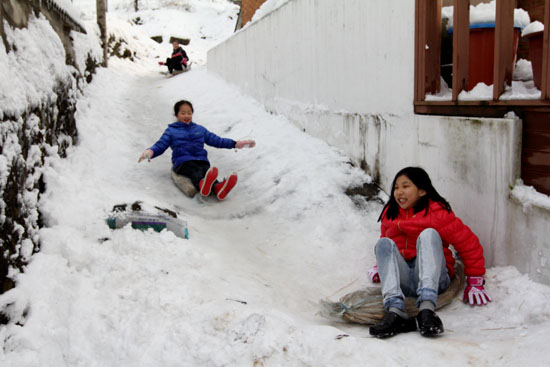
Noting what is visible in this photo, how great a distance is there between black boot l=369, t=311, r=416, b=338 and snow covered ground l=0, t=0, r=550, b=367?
7cm

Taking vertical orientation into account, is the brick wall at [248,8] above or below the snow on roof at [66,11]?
above

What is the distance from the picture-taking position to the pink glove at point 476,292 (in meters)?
2.83

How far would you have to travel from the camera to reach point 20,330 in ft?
7.68

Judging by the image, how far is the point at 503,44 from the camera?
2.98m

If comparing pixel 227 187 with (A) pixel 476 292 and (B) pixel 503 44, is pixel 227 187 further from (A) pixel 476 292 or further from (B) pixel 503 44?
(B) pixel 503 44

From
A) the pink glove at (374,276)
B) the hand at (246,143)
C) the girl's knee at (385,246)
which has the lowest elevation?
the pink glove at (374,276)

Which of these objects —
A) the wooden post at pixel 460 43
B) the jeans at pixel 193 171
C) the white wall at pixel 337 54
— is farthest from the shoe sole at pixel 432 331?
the jeans at pixel 193 171

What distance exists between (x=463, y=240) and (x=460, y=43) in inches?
56.3

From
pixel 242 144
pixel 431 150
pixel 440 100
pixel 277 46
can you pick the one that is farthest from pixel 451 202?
pixel 277 46

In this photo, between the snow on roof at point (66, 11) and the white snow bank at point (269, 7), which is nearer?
the snow on roof at point (66, 11)

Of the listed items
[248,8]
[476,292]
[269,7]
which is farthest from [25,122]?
[248,8]

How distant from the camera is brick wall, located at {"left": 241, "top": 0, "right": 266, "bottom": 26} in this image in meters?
10.6

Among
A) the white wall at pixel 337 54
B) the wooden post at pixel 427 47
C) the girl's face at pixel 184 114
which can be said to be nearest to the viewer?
the wooden post at pixel 427 47

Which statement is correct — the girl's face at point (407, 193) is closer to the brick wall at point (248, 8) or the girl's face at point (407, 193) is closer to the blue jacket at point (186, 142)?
the blue jacket at point (186, 142)
